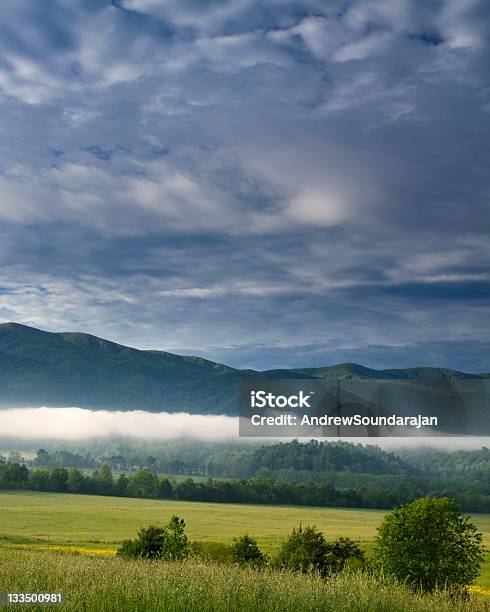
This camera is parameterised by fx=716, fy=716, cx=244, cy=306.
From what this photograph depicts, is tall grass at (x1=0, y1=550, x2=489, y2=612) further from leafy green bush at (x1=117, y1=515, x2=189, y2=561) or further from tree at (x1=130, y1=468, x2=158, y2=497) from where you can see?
tree at (x1=130, y1=468, x2=158, y2=497)

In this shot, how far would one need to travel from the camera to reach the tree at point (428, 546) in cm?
3228

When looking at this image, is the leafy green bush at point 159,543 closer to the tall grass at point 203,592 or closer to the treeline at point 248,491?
the tall grass at point 203,592

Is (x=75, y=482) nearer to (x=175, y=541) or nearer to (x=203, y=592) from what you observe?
(x=175, y=541)

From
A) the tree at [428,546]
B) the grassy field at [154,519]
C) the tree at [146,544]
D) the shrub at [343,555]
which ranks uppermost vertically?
the tree at [428,546]

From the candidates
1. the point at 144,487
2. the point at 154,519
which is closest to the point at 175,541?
the point at 154,519

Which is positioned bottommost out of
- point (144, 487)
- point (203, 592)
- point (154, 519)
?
point (154, 519)

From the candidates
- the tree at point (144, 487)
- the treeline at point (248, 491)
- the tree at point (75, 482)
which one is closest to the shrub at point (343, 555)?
the treeline at point (248, 491)

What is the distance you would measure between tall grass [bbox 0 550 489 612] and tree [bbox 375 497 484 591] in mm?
17674

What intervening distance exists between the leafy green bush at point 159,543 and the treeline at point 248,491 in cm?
12993

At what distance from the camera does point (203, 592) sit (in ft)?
42.4

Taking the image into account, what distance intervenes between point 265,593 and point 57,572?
4.24 m

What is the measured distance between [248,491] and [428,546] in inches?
6026

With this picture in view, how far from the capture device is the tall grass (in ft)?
39.4

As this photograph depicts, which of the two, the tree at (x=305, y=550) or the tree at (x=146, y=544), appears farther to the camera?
the tree at (x=146, y=544)
